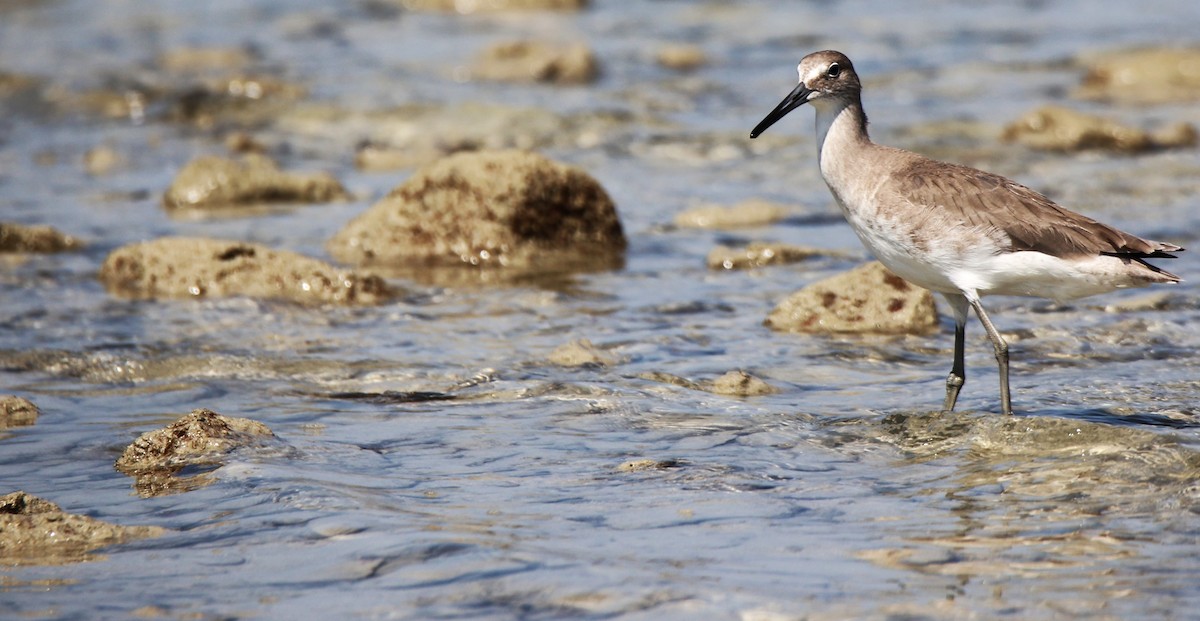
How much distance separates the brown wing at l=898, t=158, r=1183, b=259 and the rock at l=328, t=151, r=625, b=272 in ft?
13.1

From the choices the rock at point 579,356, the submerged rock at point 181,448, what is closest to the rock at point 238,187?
the rock at point 579,356

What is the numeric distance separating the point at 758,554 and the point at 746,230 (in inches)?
262

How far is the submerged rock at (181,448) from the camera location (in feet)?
19.7

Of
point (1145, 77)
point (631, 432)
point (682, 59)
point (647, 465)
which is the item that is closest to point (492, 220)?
point (631, 432)

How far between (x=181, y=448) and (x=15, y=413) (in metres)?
1.25

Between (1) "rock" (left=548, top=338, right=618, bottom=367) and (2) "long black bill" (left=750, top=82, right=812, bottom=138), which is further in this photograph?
(1) "rock" (left=548, top=338, right=618, bottom=367)

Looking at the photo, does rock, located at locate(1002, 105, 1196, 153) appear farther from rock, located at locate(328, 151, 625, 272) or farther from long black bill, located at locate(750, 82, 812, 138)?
long black bill, located at locate(750, 82, 812, 138)

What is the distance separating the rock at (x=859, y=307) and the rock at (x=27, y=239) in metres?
5.54

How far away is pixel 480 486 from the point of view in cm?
586

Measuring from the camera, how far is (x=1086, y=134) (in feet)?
45.2

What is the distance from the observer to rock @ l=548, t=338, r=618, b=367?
7.80 metres

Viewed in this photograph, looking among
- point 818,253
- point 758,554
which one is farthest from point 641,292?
point 758,554

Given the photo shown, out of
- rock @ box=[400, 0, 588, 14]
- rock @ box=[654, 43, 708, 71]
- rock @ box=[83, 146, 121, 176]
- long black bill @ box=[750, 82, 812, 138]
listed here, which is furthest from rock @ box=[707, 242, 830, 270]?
rock @ box=[400, 0, 588, 14]

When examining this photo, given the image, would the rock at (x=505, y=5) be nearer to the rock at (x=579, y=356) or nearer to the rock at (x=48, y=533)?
the rock at (x=579, y=356)
